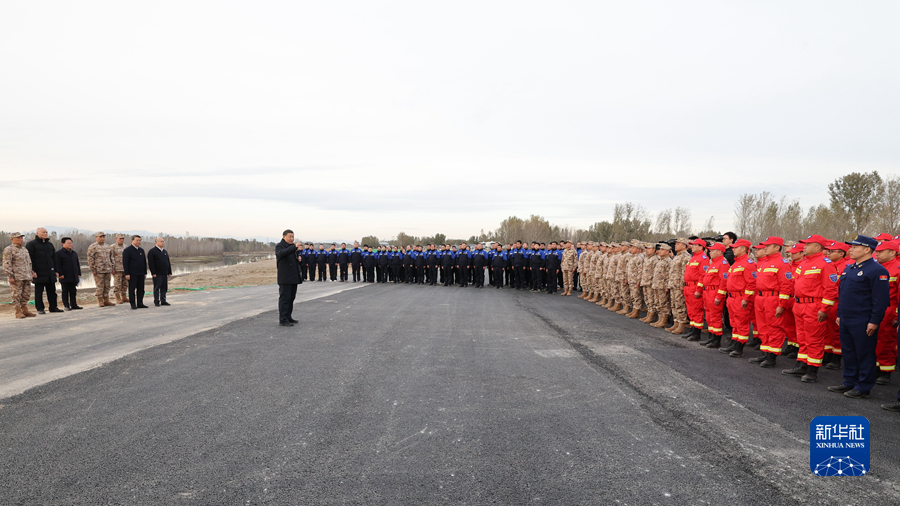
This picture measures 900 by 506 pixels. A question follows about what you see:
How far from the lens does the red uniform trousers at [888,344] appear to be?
20.7ft

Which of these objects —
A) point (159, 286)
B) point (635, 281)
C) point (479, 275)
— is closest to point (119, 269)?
point (159, 286)

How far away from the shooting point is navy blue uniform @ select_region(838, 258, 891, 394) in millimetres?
5617

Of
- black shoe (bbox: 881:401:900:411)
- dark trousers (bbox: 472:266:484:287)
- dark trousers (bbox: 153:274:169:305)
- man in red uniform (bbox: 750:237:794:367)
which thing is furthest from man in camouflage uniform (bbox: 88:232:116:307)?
black shoe (bbox: 881:401:900:411)

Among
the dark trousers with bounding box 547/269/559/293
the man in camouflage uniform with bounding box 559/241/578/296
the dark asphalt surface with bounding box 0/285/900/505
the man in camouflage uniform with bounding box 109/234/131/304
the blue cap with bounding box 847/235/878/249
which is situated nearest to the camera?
the dark asphalt surface with bounding box 0/285/900/505

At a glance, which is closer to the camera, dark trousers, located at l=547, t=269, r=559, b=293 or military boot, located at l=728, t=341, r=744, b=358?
military boot, located at l=728, t=341, r=744, b=358

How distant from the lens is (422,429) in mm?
4492

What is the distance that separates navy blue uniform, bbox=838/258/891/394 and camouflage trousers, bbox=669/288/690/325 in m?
4.05

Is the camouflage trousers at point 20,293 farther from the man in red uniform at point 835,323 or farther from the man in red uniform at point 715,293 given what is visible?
the man in red uniform at point 835,323

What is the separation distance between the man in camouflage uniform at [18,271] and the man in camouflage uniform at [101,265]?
1.67 meters

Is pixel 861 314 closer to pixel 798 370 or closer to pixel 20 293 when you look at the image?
pixel 798 370

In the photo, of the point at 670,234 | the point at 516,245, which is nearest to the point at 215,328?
the point at 516,245

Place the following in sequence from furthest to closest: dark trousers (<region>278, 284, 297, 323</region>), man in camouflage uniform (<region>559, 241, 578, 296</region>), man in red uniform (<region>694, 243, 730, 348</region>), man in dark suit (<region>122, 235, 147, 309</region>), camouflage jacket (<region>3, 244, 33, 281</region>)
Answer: man in camouflage uniform (<region>559, 241, 578, 296</region>)
man in dark suit (<region>122, 235, 147, 309</region>)
camouflage jacket (<region>3, 244, 33, 281</region>)
dark trousers (<region>278, 284, 297, 323</region>)
man in red uniform (<region>694, 243, 730, 348</region>)

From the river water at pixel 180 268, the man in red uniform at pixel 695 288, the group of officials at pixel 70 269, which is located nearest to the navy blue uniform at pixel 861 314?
the man in red uniform at pixel 695 288

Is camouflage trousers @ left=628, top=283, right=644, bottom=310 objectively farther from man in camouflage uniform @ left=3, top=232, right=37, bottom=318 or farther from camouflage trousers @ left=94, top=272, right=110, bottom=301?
man in camouflage uniform @ left=3, top=232, right=37, bottom=318
